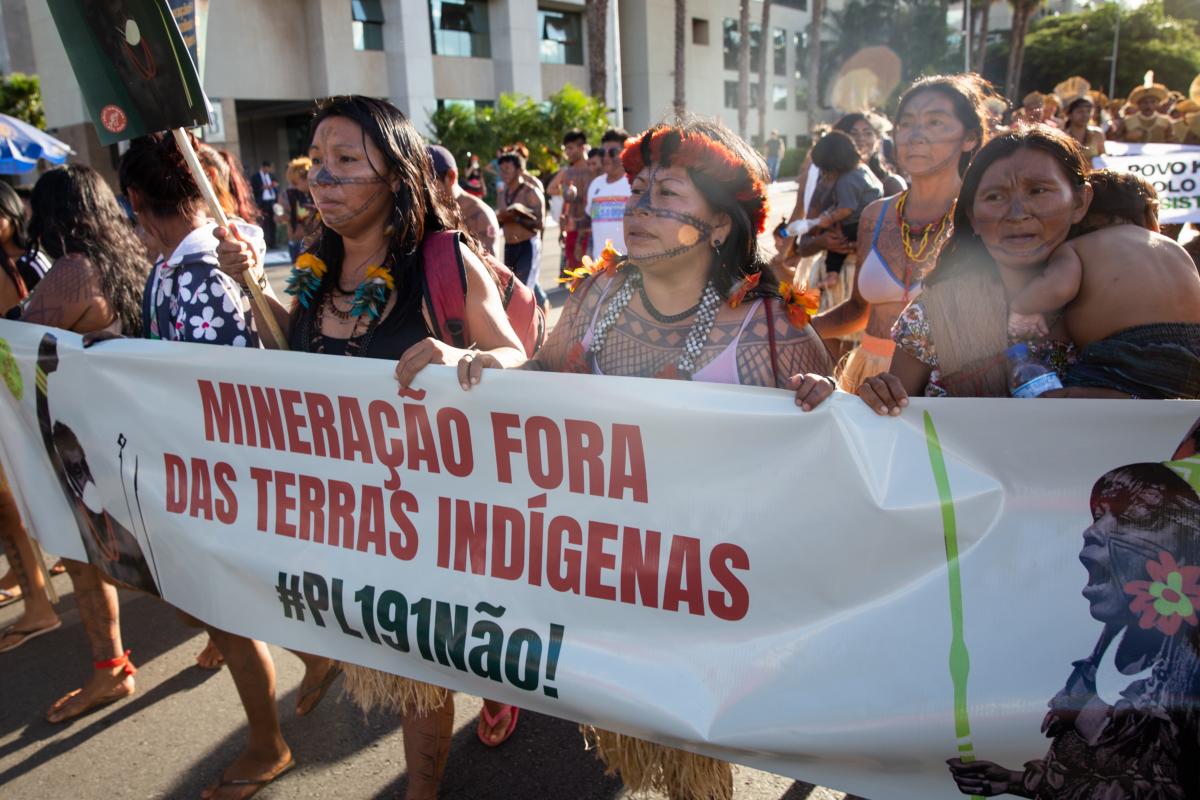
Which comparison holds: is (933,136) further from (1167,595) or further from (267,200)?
(267,200)

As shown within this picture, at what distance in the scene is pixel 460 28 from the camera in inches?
1208

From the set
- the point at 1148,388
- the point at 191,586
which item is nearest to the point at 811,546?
the point at 1148,388

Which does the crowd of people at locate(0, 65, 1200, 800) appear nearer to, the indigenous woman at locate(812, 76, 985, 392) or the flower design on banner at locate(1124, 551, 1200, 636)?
the indigenous woman at locate(812, 76, 985, 392)

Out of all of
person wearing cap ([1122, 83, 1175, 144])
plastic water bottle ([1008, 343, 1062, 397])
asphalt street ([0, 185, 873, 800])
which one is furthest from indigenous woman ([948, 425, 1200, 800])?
person wearing cap ([1122, 83, 1175, 144])

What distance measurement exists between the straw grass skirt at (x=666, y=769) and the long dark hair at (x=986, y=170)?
1.28 metres

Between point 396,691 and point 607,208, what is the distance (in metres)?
6.67

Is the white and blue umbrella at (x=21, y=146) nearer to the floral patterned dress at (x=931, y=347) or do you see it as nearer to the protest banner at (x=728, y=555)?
the protest banner at (x=728, y=555)

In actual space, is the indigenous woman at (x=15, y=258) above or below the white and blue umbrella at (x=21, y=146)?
below

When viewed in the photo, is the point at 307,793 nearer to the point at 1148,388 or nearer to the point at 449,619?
the point at 449,619

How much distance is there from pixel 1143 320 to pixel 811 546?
0.83m


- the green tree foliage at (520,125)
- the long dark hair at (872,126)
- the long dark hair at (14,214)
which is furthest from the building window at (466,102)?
the long dark hair at (14,214)

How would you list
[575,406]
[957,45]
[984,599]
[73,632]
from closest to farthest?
[984,599] < [575,406] < [73,632] < [957,45]

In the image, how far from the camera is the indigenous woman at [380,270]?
2498 millimetres

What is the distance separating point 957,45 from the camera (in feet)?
207
